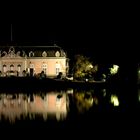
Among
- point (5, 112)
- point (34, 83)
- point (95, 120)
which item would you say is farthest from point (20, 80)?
point (95, 120)

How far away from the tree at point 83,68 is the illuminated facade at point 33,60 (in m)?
13.8

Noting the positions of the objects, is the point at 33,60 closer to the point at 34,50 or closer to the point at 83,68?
the point at 34,50

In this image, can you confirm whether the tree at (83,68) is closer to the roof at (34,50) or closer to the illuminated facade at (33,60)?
the illuminated facade at (33,60)

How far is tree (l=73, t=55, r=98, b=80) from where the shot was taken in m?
47.0

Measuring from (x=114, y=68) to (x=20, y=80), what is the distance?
9742 mm

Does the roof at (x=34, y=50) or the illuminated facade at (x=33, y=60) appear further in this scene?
the roof at (x=34, y=50)

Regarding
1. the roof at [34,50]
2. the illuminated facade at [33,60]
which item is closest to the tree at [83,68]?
the illuminated facade at [33,60]

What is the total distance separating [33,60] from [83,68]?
18003mm

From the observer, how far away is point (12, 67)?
64.9 metres

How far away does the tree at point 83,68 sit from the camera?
47013 mm

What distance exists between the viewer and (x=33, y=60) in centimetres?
6556

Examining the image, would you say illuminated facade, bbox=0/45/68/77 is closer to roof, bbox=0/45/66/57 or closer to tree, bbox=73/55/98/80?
roof, bbox=0/45/66/57

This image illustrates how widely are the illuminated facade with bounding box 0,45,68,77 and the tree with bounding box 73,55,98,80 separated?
45.3ft

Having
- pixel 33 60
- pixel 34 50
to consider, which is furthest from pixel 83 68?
pixel 34 50
